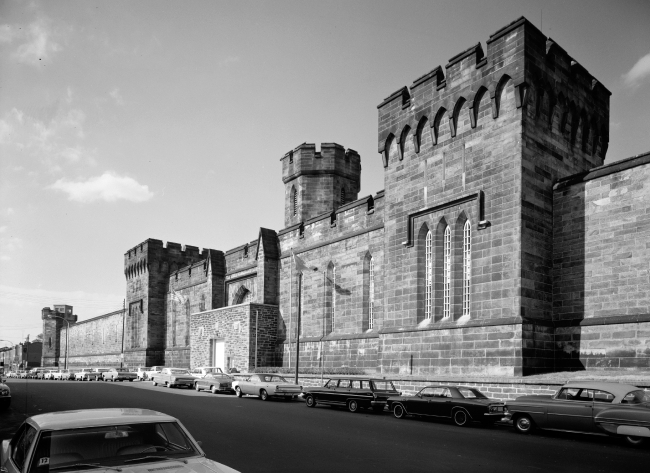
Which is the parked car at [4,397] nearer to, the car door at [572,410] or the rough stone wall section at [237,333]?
the rough stone wall section at [237,333]

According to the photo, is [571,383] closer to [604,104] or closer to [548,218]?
[548,218]

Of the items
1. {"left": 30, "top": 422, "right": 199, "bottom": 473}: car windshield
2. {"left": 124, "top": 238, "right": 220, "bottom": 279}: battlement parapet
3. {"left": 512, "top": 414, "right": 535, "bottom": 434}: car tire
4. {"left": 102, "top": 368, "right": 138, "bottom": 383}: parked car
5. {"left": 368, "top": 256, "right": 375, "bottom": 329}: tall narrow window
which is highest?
{"left": 124, "top": 238, "right": 220, "bottom": 279}: battlement parapet

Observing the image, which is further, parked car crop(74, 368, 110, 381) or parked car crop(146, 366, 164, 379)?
parked car crop(74, 368, 110, 381)

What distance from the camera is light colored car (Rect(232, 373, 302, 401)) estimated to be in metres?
23.1

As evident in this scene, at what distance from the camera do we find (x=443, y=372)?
67.4ft

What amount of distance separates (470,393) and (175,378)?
20693 millimetres

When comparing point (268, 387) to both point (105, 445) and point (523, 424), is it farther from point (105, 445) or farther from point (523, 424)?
point (105, 445)

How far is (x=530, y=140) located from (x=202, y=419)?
1345cm

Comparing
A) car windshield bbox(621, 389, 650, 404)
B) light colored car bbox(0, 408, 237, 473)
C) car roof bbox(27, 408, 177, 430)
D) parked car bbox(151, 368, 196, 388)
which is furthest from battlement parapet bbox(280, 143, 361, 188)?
light colored car bbox(0, 408, 237, 473)

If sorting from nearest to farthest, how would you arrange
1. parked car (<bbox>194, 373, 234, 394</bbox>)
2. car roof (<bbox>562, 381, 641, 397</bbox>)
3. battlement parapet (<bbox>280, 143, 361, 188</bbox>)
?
1. car roof (<bbox>562, 381, 641, 397</bbox>)
2. parked car (<bbox>194, 373, 234, 394</bbox>)
3. battlement parapet (<bbox>280, 143, 361, 188</bbox>)

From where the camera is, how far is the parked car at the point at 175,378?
104 feet

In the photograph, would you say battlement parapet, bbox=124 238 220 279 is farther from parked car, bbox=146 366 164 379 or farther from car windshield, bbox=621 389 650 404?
car windshield, bbox=621 389 650 404

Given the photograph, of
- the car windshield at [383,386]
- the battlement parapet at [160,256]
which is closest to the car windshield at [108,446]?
the car windshield at [383,386]

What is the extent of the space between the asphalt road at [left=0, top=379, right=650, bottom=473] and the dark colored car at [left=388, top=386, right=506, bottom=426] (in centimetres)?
29
